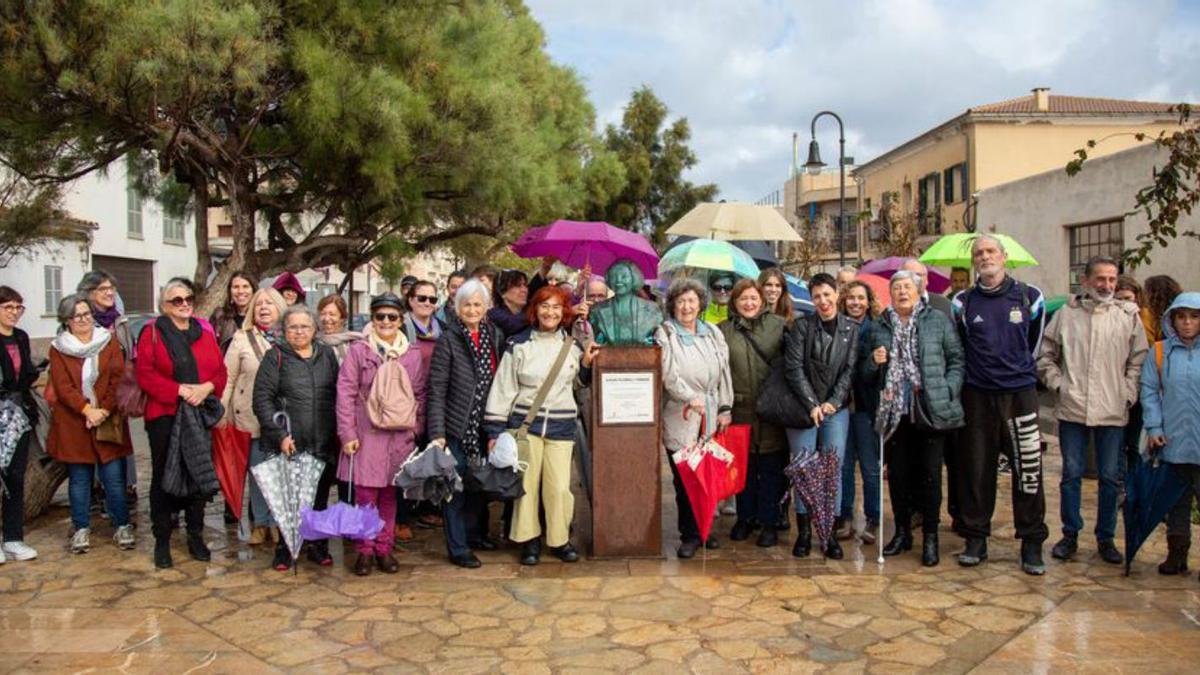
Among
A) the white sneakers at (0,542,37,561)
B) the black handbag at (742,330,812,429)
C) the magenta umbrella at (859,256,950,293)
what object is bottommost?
the white sneakers at (0,542,37,561)

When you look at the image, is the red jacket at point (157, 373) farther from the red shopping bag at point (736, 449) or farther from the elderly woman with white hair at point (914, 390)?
the elderly woman with white hair at point (914, 390)

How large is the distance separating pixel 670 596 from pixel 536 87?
16744 millimetres

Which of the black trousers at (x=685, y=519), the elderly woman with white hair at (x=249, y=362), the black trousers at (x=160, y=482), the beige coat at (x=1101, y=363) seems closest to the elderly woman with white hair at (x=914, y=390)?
the beige coat at (x=1101, y=363)

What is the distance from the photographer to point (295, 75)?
1252cm

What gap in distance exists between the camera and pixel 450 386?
574 centimetres

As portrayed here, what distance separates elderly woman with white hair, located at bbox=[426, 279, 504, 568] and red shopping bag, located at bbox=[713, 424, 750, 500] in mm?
1493

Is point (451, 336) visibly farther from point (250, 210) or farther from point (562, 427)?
point (250, 210)

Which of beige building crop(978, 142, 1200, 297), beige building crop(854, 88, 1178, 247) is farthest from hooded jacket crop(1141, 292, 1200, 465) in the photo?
beige building crop(854, 88, 1178, 247)

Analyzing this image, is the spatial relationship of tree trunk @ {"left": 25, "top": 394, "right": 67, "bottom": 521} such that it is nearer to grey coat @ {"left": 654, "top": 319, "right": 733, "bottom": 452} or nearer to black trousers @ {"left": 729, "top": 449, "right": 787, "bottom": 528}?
grey coat @ {"left": 654, "top": 319, "right": 733, "bottom": 452}

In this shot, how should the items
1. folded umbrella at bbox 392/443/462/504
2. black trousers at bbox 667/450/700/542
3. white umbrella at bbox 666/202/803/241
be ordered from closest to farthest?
folded umbrella at bbox 392/443/462/504 < black trousers at bbox 667/450/700/542 < white umbrella at bbox 666/202/803/241

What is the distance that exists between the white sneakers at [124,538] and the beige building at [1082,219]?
47.0 ft

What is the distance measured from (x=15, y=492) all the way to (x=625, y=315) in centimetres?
393

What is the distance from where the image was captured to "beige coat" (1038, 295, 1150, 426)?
5711 mm

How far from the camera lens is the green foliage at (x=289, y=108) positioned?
10570 mm
